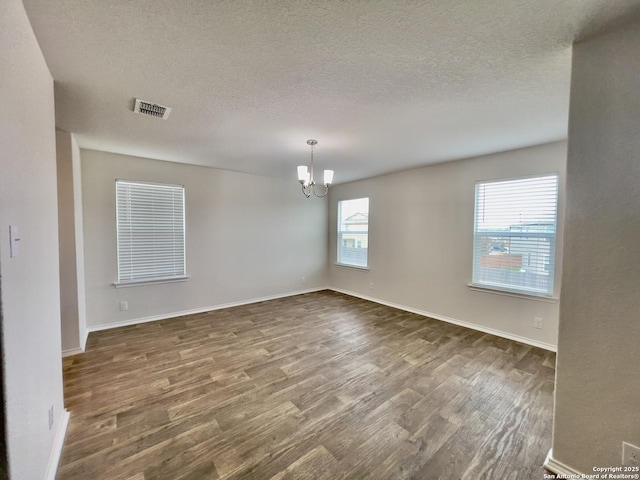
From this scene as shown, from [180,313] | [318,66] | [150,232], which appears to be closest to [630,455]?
[318,66]

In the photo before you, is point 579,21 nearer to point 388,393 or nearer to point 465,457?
point 465,457

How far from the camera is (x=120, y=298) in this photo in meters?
3.71

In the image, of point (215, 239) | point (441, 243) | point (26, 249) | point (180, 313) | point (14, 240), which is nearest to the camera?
point (14, 240)

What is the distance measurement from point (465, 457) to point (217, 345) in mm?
2650

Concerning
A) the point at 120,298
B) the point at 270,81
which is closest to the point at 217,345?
the point at 120,298

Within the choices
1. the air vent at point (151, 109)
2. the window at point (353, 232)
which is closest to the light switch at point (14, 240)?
the air vent at point (151, 109)

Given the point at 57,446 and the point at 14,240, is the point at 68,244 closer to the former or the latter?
the point at 57,446

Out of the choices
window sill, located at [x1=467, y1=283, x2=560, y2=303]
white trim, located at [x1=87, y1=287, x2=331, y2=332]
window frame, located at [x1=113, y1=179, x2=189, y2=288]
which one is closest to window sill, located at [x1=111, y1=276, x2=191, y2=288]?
window frame, located at [x1=113, y1=179, x2=189, y2=288]

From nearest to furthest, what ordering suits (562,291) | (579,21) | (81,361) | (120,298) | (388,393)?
(579,21), (562,291), (388,393), (81,361), (120,298)

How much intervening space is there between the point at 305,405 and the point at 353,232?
3969 millimetres

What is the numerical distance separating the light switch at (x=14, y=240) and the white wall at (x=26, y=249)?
41mm

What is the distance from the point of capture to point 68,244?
9.14ft

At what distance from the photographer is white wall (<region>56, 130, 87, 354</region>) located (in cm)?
271

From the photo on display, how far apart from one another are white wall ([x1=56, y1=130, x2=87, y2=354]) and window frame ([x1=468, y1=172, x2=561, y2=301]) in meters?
4.99
